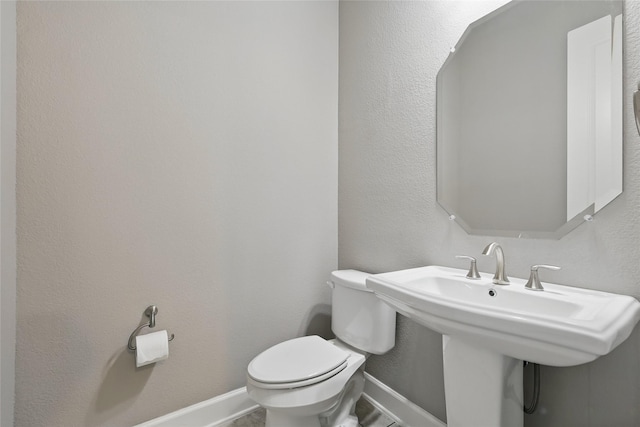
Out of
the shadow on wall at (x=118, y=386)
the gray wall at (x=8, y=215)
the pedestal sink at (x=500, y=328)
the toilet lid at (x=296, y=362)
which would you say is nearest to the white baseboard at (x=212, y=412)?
the shadow on wall at (x=118, y=386)

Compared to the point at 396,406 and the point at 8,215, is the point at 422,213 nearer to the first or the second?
the point at 396,406

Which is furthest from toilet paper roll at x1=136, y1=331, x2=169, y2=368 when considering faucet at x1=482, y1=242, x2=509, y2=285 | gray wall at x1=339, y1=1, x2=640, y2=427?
faucet at x1=482, y1=242, x2=509, y2=285

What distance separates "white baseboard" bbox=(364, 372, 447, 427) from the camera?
1382mm

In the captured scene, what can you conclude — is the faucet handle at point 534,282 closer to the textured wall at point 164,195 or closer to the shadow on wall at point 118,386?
the textured wall at point 164,195

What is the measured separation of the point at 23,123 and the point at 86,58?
0.35 metres

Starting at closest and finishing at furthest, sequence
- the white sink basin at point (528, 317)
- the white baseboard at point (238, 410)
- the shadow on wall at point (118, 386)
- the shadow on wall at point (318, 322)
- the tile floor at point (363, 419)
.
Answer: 1. the white sink basin at point (528, 317)
2. the shadow on wall at point (118, 386)
3. the white baseboard at point (238, 410)
4. the tile floor at point (363, 419)
5. the shadow on wall at point (318, 322)

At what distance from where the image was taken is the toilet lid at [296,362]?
1.17 metres

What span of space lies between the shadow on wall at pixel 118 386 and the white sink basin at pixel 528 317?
3.70 ft

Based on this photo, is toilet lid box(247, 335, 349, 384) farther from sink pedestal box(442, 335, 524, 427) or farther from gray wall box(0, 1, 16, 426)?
gray wall box(0, 1, 16, 426)

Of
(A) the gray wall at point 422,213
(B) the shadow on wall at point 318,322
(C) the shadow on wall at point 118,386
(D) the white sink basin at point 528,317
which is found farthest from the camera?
(B) the shadow on wall at point 318,322

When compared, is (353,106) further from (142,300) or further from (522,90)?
(142,300)

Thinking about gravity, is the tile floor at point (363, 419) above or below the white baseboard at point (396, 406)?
below

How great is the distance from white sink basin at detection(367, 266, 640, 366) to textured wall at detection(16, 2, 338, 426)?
85cm

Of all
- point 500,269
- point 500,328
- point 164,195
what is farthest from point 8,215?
point 500,269
